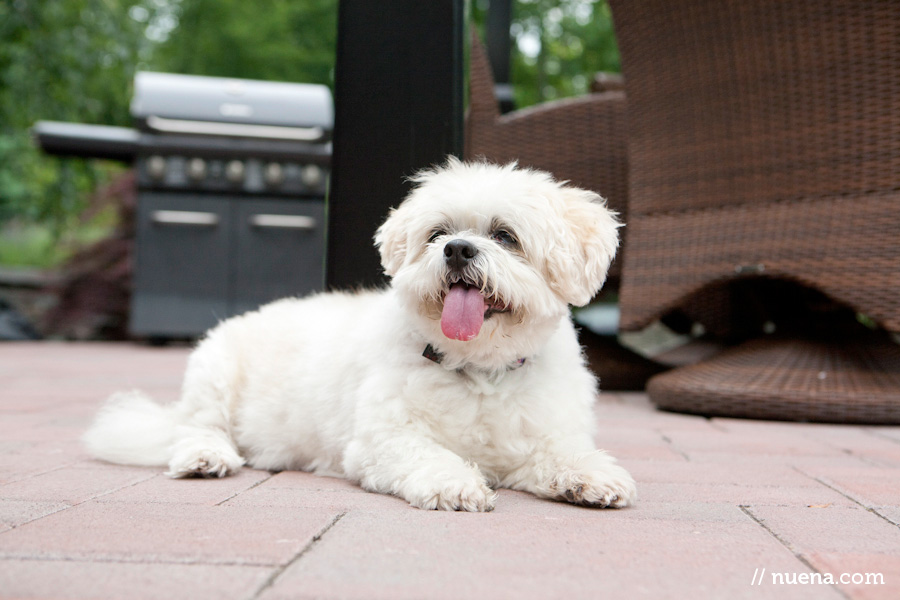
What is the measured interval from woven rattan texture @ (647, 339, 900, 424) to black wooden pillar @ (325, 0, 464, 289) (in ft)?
5.10

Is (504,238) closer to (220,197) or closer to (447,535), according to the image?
(447,535)

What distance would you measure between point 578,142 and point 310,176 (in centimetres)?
364

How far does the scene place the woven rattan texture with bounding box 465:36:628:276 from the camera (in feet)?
14.5

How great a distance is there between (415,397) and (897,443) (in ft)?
6.44

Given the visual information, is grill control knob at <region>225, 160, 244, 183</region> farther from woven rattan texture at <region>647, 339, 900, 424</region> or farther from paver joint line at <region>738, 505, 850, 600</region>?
paver joint line at <region>738, 505, 850, 600</region>

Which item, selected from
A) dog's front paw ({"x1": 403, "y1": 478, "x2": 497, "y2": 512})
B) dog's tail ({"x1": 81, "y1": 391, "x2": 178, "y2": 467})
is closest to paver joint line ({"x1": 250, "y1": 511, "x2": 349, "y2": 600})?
dog's front paw ({"x1": 403, "y1": 478, "x2": 497, "y2": 512})

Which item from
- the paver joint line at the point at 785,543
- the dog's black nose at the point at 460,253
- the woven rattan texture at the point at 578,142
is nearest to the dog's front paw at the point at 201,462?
the dog's black nose at the point at 460,253

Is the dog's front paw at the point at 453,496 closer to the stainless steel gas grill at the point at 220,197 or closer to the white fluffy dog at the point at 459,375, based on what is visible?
the white fluffy dog at the point at 459,375

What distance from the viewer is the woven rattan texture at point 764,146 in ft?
10.3

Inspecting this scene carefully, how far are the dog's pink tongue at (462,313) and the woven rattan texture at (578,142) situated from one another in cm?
236

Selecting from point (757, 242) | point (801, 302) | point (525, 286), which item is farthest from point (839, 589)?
point (801, 302)

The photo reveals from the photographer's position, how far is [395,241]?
2375 mm

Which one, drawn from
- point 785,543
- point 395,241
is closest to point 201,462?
point 395,241

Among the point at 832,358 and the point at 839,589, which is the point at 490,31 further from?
the point at 839,589
